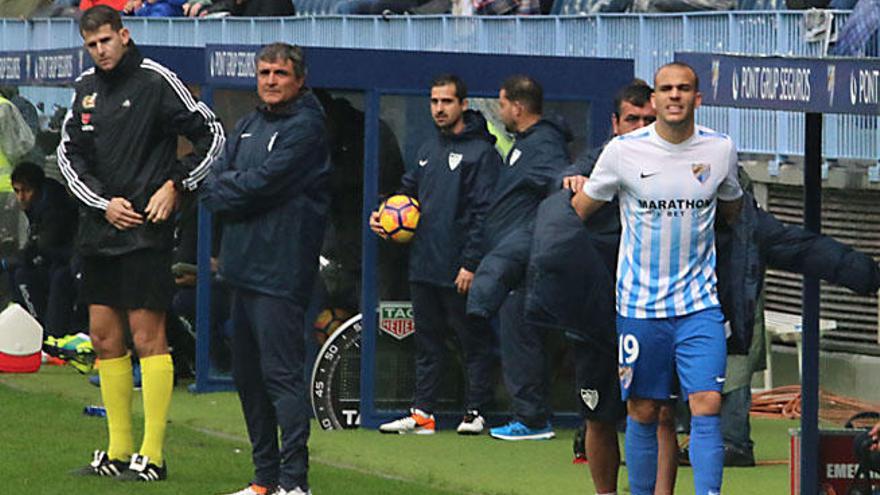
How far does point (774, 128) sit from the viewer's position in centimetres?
1562

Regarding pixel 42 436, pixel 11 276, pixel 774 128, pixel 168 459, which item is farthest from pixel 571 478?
pixel 11 276

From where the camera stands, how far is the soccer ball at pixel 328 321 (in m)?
15.1

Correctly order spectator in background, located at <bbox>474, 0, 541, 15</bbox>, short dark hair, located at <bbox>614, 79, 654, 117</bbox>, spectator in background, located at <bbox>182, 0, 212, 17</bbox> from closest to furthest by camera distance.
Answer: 1. short dark hair, located at <bbox>614, 79, 654, 117</bbox>
2. spectator in background, located at <bbox>474, 0, 541, 15</bbox>
3. spectator in background, located at <bbox>182, 0, 212, 17</bbox>

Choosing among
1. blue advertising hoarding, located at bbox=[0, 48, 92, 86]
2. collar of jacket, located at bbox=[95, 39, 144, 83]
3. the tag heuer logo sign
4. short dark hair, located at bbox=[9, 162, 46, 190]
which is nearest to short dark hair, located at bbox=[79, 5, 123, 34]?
collar of jacket, located at bbox=[95, 39, 144, 83]

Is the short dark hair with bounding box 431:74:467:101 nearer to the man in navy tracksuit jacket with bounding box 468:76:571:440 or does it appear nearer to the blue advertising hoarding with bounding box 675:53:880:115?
the man in navy tracksuit jacket with bounding box 468:76:571:440

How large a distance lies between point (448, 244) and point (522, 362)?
0.79m

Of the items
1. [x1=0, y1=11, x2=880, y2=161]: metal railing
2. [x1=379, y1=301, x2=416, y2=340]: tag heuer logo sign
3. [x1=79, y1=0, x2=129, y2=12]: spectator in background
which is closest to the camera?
[x1=379, y1=301, x2=416, y2=340]: tag heuer logo sign

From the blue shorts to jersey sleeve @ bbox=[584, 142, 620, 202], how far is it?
1.61 feet

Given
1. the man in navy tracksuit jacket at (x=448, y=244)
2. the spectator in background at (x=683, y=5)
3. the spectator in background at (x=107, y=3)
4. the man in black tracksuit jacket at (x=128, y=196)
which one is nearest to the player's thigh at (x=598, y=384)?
the man in black tracksuit jacket at (x=128, y=196)

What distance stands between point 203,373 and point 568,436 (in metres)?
2.96

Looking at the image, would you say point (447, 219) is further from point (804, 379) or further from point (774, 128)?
point (804, 379)

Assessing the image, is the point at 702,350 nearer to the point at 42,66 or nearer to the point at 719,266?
the point at 719,266

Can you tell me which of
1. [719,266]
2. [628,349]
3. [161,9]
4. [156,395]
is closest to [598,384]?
[628,349]

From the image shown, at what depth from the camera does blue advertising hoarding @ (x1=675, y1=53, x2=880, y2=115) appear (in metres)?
8.67
